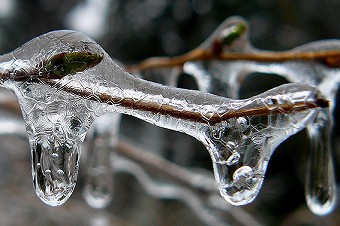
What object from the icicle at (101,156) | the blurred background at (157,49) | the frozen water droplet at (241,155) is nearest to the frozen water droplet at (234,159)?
the frozen water droplet at (241,155)

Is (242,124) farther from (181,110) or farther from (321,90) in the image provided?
(321,90)

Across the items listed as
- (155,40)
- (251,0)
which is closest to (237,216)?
(251,0)

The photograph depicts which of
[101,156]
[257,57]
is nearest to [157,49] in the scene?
[101,156]

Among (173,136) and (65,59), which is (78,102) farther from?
(173,136)

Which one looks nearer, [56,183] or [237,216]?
[56,183]

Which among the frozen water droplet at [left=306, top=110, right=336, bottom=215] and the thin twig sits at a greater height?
the thin twig

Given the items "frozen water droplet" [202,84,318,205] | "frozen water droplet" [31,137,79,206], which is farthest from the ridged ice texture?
"frozen water droplet" [31,137,79,206]

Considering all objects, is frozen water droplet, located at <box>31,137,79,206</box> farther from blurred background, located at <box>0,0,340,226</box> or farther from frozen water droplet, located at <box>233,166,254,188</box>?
blurred background, located at <box>0,0,340,226</box>

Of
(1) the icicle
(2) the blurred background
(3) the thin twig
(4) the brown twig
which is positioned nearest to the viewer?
(4) the brown twig
